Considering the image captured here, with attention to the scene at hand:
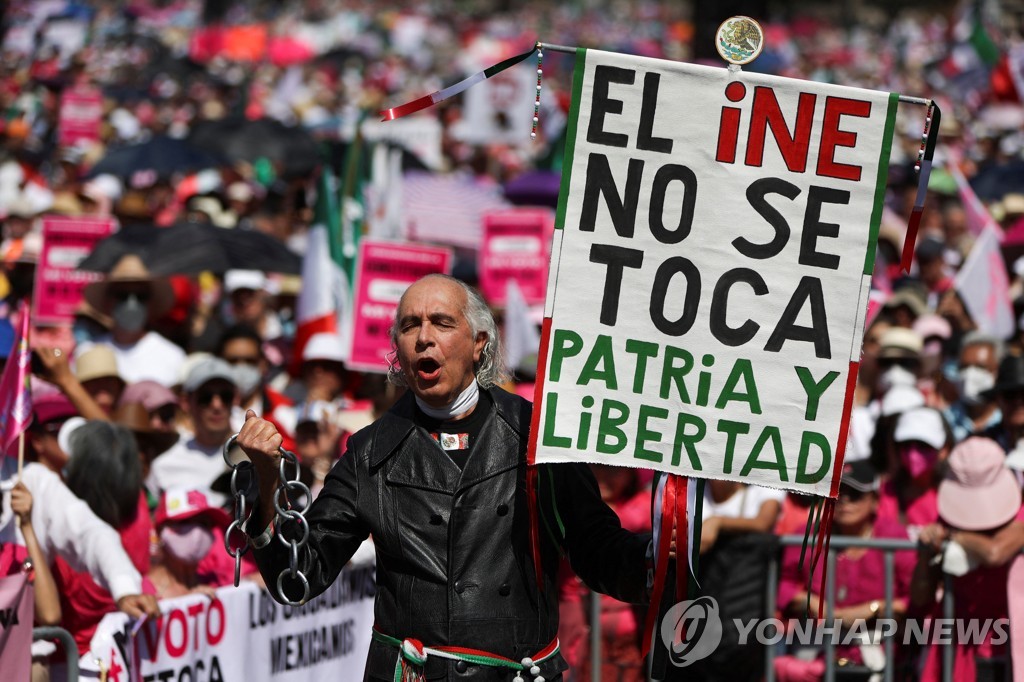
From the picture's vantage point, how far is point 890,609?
5871mm

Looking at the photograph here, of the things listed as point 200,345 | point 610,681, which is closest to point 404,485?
point 610,681

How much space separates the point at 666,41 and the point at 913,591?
119ft

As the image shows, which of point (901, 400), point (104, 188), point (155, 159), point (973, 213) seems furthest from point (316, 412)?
point (155, 159)

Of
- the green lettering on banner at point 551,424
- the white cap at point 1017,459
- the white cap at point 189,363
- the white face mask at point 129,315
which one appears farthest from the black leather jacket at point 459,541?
the white face mask at point 129,315

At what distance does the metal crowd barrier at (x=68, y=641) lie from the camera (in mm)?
4797

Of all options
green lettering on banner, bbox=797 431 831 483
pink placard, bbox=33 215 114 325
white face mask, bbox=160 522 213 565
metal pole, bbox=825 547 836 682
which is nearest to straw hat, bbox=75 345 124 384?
pink placard, bbox=33 215 114 325

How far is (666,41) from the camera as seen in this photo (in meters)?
40.9

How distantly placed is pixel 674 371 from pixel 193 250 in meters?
6.23

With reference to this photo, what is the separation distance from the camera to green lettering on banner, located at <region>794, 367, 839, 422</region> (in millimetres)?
3930

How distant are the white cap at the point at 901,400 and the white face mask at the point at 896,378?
13.8 inches

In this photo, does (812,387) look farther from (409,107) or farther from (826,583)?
(826,583)

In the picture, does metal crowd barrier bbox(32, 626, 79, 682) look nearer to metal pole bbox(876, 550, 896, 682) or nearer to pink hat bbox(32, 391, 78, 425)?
pink hat bbox(32, 391, 78, 425)

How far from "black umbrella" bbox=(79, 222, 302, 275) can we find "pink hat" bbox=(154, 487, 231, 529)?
358 cm

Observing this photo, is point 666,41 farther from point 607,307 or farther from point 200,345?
point 607,307
